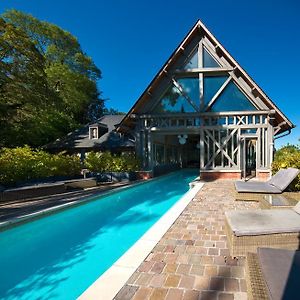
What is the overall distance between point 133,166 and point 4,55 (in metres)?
10.2

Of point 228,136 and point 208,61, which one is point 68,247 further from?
point 208,61

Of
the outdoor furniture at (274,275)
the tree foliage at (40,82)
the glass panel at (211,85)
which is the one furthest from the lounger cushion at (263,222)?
the glass panel at (211,85)

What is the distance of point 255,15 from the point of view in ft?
43.7

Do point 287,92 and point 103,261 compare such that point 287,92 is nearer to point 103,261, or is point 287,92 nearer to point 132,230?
point 132,230

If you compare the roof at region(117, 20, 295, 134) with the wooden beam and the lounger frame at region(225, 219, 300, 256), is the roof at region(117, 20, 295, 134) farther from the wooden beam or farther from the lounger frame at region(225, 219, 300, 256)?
the lounger frame at region(225, 219, 300, 256)

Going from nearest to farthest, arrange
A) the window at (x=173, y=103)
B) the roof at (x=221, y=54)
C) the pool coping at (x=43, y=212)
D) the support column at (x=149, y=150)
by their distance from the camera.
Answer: the pool coping at (x=43, y=212), the roof at (x=221, y=54), the window at (x=173, y=103), the support column at (x=149, y=150)

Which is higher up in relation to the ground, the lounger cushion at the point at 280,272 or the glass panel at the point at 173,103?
the glass panel at the point at 173,103

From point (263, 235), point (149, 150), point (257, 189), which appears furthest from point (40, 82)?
point (263, 235)

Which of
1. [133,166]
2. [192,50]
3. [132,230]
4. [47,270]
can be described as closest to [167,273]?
[47,270]

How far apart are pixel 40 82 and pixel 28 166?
7199 mm

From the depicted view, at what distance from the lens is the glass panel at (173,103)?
15.2m

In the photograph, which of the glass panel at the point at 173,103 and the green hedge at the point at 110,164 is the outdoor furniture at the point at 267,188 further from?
the green hedge at the point at 110,164

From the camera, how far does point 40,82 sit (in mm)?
16438

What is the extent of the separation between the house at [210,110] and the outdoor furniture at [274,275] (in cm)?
1204
